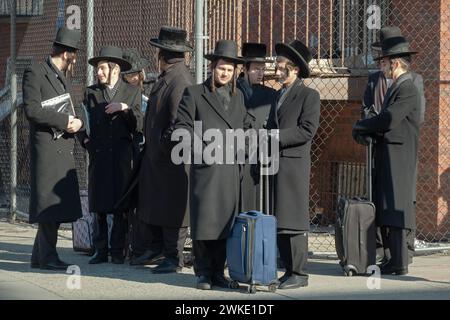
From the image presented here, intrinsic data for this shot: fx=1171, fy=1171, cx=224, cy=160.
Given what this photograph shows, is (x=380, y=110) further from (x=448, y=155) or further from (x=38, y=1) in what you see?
(x=38, y=1)

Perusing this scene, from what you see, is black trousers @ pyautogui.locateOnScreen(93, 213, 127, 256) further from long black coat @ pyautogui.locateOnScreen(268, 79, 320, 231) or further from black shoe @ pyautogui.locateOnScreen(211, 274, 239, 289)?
long black coat @ pyautogui.locateOnScreen(268, 79, 320, 231)

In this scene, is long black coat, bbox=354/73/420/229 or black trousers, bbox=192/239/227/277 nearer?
black trousers, bbox=192/239/227/277

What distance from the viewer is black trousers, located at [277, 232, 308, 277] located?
31.2 feet

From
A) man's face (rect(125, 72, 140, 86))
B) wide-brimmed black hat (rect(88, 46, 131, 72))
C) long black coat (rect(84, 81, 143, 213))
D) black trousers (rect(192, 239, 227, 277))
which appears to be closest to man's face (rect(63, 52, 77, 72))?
wide-brimmed black hat (rect(88, 46, 131, 72))

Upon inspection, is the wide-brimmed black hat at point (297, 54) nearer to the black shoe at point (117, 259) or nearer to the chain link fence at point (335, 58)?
the chain link fence at point (335, 58)

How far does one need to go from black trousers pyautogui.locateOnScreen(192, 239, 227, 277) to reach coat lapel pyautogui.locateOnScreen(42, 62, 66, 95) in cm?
217

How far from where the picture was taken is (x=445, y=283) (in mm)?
9883

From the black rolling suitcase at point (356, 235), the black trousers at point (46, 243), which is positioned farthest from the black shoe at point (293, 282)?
the black trousers at point (46, 243)

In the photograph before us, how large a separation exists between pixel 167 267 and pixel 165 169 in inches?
34.9

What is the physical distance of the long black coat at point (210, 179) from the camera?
369 inches

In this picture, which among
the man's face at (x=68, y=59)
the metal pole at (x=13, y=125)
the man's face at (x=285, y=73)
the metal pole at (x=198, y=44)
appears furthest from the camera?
the metal pole at (x=13, y=125)

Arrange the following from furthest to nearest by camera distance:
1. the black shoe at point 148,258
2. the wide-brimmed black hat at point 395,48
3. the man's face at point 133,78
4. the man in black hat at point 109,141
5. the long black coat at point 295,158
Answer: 1. the man's face at point 133,78
2. the man in black hat at point 109,141
3. the black shoe at point 148,258
4. the wide-brimmed black hat at point 395,48
5. the long black coat at point 295,158

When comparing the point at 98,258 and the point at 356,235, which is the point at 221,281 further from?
the point at 98,258
